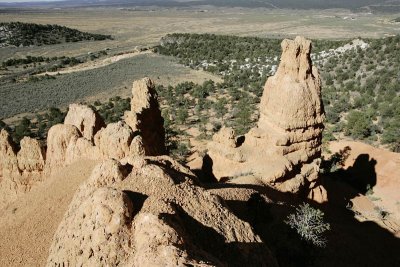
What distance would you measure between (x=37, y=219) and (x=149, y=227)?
23.5 feet

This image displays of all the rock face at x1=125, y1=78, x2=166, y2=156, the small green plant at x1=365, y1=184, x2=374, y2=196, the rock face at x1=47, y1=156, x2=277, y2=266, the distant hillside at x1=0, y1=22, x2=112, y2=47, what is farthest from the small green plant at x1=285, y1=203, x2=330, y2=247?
the distant hillside at x1=0, y1=22, x2=112, y2=47

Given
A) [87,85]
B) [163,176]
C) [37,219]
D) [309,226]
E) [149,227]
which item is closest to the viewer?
[149,227]

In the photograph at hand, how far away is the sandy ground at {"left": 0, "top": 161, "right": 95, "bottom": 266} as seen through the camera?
1283 centimetres

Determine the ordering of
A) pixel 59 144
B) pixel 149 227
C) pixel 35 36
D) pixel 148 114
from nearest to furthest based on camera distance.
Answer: pixel 149 227 → pixel 59 144 → pixel 148 114 → pixel 35 36

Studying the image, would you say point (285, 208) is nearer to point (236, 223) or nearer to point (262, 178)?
point (262, 178)

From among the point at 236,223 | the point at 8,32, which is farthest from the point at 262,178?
the point at 8,32

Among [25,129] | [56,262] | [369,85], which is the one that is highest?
[56,262]

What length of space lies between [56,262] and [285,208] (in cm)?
1127

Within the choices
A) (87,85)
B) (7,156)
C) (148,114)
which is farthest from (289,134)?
(87,85)

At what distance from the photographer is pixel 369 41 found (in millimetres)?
67938

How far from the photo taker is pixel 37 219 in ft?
46.0

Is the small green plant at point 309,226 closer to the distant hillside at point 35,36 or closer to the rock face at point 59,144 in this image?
the rock face at point 59,144

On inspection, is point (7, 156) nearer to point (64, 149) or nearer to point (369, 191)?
point (64, 149)

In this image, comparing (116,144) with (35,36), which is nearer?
(116,144)
